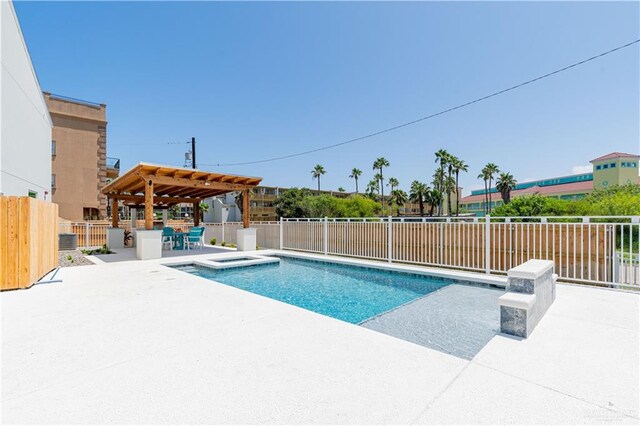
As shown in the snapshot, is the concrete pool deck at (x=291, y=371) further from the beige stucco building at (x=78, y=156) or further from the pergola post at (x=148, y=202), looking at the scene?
the beige stucco building at (x=78, y=156)

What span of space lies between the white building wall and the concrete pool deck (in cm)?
680

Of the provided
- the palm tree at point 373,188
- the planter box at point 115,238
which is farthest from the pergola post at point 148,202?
the palm tree at point 373,188

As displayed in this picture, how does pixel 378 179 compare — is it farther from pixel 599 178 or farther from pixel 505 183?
pixel 599 178

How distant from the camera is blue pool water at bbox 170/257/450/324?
5230mm

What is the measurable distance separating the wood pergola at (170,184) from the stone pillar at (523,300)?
10.2 meters

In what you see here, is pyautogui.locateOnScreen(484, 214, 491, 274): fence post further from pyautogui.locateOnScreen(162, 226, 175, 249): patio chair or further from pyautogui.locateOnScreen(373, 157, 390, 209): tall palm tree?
pyautogui.locateOnScreen(373, 157, 390, 209): tall palm tree

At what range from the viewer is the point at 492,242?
7.27 metres

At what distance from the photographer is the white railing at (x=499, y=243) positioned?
5.78 m

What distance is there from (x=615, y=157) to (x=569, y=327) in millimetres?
55507

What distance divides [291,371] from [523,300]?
2757mm

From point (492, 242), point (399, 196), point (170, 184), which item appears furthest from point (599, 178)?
point (170, 184)

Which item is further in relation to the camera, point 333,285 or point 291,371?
point 333,285

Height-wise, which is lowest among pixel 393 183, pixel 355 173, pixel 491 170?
pixel 393 183

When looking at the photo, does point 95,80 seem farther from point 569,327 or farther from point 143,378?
point 569,327
